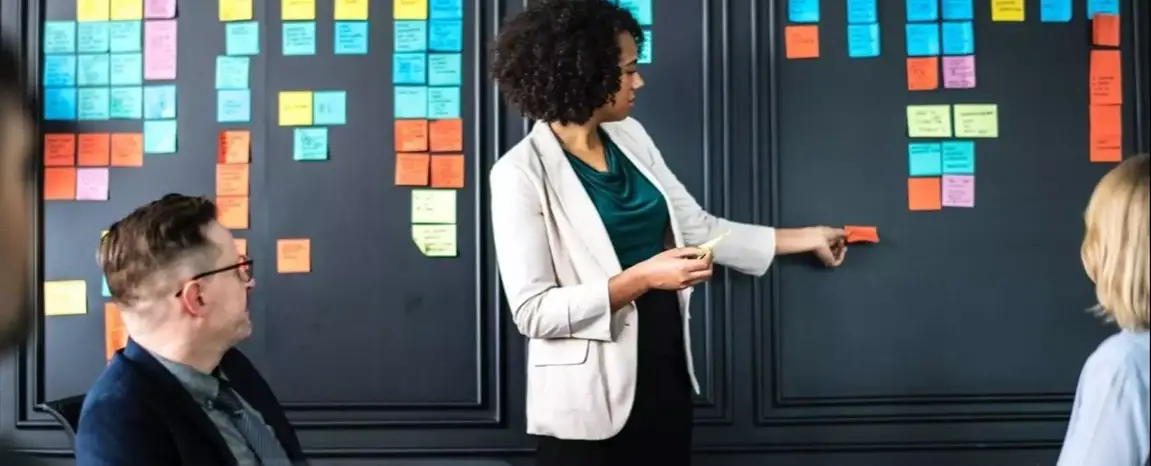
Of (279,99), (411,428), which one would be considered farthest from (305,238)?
(411,428)

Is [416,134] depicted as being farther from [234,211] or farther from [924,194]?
[924,194]

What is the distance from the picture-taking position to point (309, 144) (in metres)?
2.41

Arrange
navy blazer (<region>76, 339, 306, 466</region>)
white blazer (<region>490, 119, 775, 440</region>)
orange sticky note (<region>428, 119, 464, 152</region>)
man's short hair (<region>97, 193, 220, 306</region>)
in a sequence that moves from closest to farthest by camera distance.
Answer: navy blazer (<region>76, 339, 306, 466</region>) → man's short hair (<region>97, 193, 220, 306</region>) → white blazer (<region>490, 119, 775, 440</region>) → orange sticky note (<region>428, 119, 464, 152</region>)

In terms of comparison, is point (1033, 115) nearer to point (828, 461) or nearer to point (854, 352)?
point (854, 352)

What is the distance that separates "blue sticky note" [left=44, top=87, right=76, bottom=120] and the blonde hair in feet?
7.63

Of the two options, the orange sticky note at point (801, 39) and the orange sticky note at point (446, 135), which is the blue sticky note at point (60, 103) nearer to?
the orange sticky note at point (446, 135)

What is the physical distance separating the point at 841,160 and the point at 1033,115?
1.68 ft

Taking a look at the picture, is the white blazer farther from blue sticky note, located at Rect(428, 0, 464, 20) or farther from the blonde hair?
the blonde hair

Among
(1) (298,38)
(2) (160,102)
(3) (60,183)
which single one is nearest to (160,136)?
(2) (160,102)

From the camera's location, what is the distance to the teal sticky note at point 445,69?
7.88 feet

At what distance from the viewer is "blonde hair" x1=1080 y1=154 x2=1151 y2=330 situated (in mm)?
1182

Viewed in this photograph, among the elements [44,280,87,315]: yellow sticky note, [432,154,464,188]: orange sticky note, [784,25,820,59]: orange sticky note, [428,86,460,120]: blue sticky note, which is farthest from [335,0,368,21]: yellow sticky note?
[784,25,820,59]: orange sticky note

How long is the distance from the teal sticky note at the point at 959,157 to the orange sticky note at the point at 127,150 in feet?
6.73

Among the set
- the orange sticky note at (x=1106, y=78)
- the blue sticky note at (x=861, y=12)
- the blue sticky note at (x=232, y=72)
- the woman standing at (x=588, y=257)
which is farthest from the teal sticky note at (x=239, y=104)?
the orange sticky note at (x=1106, y=78)
